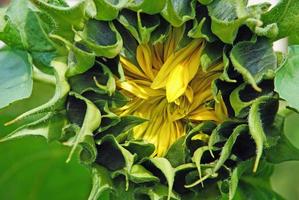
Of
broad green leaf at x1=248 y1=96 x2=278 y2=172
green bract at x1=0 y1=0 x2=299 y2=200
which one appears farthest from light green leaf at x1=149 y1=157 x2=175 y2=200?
broad green leaf at x1=248 y1=96 x2=278 y2=172

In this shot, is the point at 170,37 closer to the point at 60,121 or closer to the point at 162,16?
the point at 162,16

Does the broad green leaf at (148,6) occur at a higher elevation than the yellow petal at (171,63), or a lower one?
higher

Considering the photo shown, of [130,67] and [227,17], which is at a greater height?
[227,17]

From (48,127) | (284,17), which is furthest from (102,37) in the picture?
(284,17)

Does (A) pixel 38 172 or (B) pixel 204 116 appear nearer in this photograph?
(B) pixel 204 116

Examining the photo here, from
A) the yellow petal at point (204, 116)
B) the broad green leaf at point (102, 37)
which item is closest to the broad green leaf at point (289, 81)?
the yellow petal at point (204, 116)

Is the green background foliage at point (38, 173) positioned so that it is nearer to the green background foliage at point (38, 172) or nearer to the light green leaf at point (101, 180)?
the green background foliage at point (38, 172)

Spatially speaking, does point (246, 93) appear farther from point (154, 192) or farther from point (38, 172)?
point (38, 172)
